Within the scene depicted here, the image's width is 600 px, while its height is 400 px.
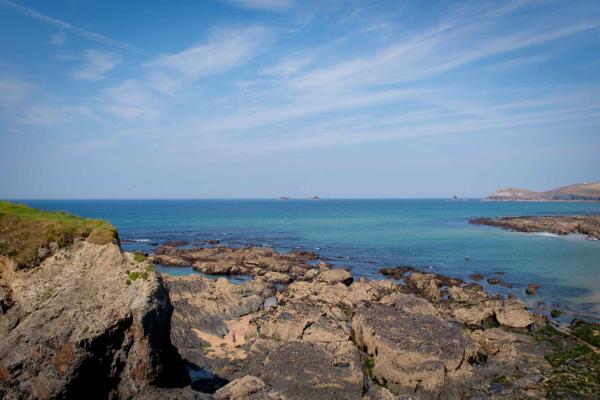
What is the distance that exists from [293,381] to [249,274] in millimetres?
34628

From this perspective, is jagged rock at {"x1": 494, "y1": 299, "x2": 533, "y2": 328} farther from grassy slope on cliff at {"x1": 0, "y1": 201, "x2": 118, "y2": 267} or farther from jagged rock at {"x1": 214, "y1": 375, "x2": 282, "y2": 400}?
grassy slope on cliff at {"x1": 0, "y1": 201, "x2": 118, "y2": 267}

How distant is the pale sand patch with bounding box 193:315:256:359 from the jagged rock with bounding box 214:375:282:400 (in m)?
6.92

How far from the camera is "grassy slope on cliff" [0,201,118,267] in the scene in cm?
1898

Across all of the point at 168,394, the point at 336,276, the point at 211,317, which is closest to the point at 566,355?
the point at 211,317

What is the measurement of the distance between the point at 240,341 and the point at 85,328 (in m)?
14.4

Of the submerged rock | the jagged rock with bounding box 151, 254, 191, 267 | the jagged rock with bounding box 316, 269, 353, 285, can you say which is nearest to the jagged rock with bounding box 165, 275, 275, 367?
the jagged rock with bounding box 316, 269, 353, 285

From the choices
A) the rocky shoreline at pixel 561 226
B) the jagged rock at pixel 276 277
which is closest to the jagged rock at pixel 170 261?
the jagged rock at pixel 276 277

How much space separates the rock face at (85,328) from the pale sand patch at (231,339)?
7405 mm

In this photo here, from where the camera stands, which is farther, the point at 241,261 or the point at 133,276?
the point at 241,261

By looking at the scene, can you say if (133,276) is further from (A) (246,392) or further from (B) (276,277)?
(B) (276,277)

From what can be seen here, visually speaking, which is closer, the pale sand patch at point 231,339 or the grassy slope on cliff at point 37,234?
the grassy slope on cliff at point 37,234

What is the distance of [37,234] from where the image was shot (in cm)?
1962

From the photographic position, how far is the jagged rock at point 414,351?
22688 mm

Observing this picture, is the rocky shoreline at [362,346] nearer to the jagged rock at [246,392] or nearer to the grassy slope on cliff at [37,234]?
the jagged rock at [246,392]
